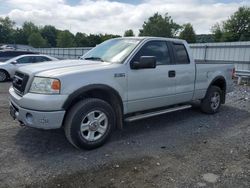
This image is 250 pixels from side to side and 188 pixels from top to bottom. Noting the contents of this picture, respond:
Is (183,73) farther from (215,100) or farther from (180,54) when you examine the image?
(215,100)

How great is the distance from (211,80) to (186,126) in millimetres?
1548

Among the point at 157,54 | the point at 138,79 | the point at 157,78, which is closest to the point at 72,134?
the point at 138,79

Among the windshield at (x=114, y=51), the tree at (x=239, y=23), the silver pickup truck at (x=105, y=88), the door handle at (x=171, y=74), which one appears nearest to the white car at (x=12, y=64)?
the windshield at (x=114, y=51)

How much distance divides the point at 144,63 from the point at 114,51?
0.81 m

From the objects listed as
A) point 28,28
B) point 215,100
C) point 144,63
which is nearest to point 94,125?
point 144,63

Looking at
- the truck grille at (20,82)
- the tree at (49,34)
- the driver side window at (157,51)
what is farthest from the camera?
the tree at (49,34)

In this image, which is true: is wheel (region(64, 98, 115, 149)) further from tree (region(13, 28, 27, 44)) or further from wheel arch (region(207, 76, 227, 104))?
tree (region(13, 28, 27, 44))

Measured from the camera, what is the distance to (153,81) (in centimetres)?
509

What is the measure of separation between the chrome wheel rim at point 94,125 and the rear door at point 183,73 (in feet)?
6.33

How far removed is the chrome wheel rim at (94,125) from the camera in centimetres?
427

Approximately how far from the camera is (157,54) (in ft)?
17.6

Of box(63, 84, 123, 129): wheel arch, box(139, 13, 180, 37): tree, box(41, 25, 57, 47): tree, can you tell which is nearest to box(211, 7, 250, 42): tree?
box(139, 13, 180, 37): tree

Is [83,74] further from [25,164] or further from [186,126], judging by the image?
[186,126]

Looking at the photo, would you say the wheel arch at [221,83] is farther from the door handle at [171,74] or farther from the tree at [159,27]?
the tree at [159,27]
